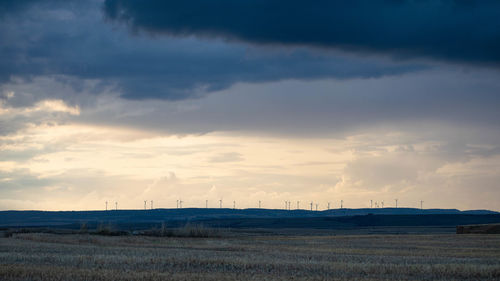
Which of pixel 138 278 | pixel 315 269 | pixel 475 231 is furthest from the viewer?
pixel 475 231

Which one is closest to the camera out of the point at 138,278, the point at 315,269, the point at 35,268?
the point at 138,278

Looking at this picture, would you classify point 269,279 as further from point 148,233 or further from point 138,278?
point 148,233

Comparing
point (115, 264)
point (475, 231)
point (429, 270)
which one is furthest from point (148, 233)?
point (429, 270)

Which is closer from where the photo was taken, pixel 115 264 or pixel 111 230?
pixel 115 264

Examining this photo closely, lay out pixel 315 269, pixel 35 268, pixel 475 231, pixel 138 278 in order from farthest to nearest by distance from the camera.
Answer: pixel 475 231
pixel 315 269
pixel 35 268
pixel 138 278

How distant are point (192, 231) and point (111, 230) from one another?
1166cm

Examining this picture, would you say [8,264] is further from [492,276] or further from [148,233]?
[148,233]

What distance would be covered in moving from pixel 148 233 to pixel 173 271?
200ft

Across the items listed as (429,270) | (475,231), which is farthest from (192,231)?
(429,270)

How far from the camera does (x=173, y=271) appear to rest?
109 ft

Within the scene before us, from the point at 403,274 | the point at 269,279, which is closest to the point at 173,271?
the point at 269,279

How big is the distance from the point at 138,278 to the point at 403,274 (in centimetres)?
1397

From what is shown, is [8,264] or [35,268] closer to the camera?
[35,268]

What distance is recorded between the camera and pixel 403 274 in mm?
32844
